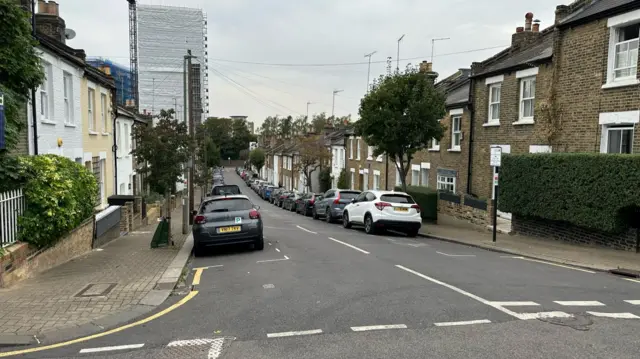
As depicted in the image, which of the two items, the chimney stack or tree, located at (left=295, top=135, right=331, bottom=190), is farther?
tree, located at (left=295, top=135, right=331, bottom=190)

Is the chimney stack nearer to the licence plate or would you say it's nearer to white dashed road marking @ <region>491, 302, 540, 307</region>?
the licence plate

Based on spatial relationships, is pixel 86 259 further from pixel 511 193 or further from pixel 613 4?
pixel 613 4

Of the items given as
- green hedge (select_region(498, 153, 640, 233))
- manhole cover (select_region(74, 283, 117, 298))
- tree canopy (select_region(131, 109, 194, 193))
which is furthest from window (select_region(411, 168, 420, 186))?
manhole cover (select_region(74, 283, 117, 298))

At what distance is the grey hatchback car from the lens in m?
12.0

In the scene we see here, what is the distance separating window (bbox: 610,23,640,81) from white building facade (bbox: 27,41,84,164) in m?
15.9

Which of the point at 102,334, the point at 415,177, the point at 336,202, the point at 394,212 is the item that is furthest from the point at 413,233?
the point at 102,334

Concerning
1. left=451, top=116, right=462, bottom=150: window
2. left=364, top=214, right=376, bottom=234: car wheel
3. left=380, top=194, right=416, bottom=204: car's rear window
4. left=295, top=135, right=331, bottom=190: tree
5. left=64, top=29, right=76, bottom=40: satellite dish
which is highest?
left=64, top=29, right=76, bottom=40: satellite dish

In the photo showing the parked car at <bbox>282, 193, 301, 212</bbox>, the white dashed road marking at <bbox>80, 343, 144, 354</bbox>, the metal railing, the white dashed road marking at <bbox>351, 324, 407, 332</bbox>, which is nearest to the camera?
the white dashed road marking at <bbox>80, 343, 144, 354</bbox>

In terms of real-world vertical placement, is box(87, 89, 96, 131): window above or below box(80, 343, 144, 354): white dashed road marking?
above

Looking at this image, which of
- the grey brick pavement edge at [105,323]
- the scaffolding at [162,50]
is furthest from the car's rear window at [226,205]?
the scaffolding at [162,50]

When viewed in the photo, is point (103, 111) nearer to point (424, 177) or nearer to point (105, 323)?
point (424, 177)

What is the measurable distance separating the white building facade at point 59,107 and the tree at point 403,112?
35.5 ft

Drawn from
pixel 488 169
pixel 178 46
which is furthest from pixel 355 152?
pixel 178 46

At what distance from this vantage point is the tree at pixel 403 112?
19.0m
